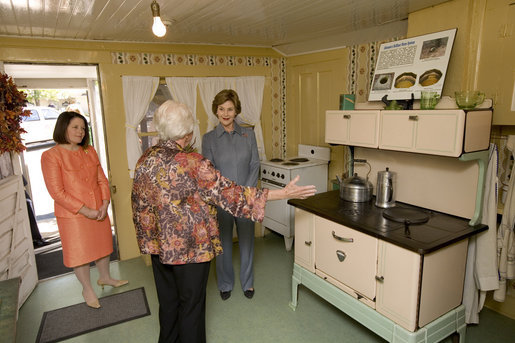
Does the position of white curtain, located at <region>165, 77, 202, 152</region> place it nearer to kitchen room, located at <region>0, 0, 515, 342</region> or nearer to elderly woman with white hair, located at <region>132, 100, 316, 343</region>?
kitchen room, located at <region>0, 0, 515, 342</region>

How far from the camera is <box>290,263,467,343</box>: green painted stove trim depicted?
1840 millimetres

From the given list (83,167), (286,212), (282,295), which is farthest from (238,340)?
(83,167)

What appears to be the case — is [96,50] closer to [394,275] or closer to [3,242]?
[3,242]

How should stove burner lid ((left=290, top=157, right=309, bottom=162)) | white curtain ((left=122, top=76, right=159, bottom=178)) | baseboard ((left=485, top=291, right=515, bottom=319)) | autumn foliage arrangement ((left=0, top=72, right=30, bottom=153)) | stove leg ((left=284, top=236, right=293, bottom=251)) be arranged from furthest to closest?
stove burner lid ((left=290, top=157, right=309, bottom=162))
stove leg ((left=284, top=236, right=293, bottom=251))
white curtain ((left=122, top=76, right=159, bottom=178))
autumn foliage arrangement ((left=0, top=72, right=30, bottom=153))
baseboard ((left=485, top=291, right=515, bottom=319))

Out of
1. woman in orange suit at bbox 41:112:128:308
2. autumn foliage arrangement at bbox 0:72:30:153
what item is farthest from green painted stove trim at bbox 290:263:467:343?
autumn foliage arrangement at bbox 0:72:30:153

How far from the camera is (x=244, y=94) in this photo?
12.8 ft

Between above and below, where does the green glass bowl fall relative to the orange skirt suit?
above

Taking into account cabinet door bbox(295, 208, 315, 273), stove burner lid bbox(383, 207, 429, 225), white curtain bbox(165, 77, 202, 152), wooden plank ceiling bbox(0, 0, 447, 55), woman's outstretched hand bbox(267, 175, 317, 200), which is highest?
wooden plank ceiling bbox(0, 0, 447, 55)

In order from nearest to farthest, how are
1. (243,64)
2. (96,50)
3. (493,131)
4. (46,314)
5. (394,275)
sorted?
(394,275) → (493,131) → (46,314) → (96,50) → (243,64)

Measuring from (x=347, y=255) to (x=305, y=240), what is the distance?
413 mm

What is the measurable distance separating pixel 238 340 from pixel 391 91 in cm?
210

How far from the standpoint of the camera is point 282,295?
9.38 ft

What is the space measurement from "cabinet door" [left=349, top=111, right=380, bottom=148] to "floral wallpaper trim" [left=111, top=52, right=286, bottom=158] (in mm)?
1714

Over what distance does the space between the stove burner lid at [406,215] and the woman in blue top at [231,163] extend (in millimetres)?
1078
